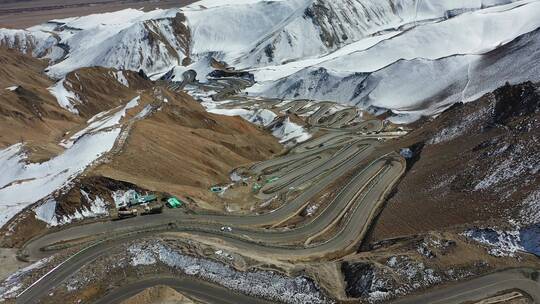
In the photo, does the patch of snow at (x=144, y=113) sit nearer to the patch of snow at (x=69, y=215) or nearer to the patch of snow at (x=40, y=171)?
the patch of snow at (x=40, y=171)

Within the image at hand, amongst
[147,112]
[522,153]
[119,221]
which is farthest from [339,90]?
[119,221]

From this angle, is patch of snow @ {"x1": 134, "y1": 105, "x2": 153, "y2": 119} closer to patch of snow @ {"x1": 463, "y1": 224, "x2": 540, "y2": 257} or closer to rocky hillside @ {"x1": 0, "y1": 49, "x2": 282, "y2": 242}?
rocky hillside @ {"x1": 0, "y1": 49, "x2": 282, "y2": 242}

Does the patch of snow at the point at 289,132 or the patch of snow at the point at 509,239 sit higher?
the patch of snow at the point at 509,239

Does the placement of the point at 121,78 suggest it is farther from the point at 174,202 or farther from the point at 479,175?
the point at 479,175

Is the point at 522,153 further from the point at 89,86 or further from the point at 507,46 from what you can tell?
the point at 89,86

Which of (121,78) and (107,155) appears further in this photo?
(121,78)

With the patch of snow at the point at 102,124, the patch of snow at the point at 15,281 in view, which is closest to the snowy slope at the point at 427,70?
the patch of snow at the point at 102,124

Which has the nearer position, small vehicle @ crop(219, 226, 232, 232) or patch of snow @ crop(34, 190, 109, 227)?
small vehicle @ crop(219, 226, 232, 232)

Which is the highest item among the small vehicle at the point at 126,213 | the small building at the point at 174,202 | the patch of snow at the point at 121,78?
Result: the small vehicle at the point at 126,213

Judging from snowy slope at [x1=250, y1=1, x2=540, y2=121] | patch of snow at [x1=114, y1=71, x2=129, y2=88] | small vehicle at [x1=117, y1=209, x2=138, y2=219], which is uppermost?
small vehicle at [x1=117, y1=209, x2=138, y2=219]

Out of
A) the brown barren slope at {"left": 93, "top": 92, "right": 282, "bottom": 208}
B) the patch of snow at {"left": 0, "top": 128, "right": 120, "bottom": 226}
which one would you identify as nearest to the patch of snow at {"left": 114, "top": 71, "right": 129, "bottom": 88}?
the brown barren slope at {"left": 93, "top": 92, "right": 282, "bottom": 208}

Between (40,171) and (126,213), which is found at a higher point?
(126,213)

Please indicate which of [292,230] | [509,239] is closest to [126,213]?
[292,230]
